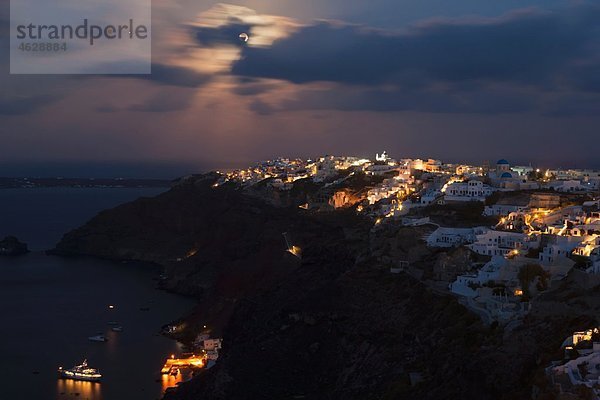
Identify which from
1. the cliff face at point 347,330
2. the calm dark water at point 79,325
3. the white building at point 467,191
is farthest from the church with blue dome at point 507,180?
the calm dark water at point 79,325

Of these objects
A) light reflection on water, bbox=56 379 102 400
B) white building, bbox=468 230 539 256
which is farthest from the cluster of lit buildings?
light reflection on water, bbox=56 379 102 400

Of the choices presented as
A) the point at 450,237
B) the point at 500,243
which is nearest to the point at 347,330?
the point at 500,243

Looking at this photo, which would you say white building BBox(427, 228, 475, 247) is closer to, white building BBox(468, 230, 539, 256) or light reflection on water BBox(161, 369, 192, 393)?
white building BBox(468, 230, 539, 256)

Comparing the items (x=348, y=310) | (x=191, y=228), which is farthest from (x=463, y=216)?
(x=191, y=228)

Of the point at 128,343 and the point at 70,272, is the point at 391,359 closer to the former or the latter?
the point at 128,343

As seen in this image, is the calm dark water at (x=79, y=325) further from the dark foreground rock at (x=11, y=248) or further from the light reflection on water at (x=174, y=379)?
the dark foreground rock at (x=11, y=248)

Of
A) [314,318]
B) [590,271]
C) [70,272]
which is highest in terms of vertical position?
[590,271]
